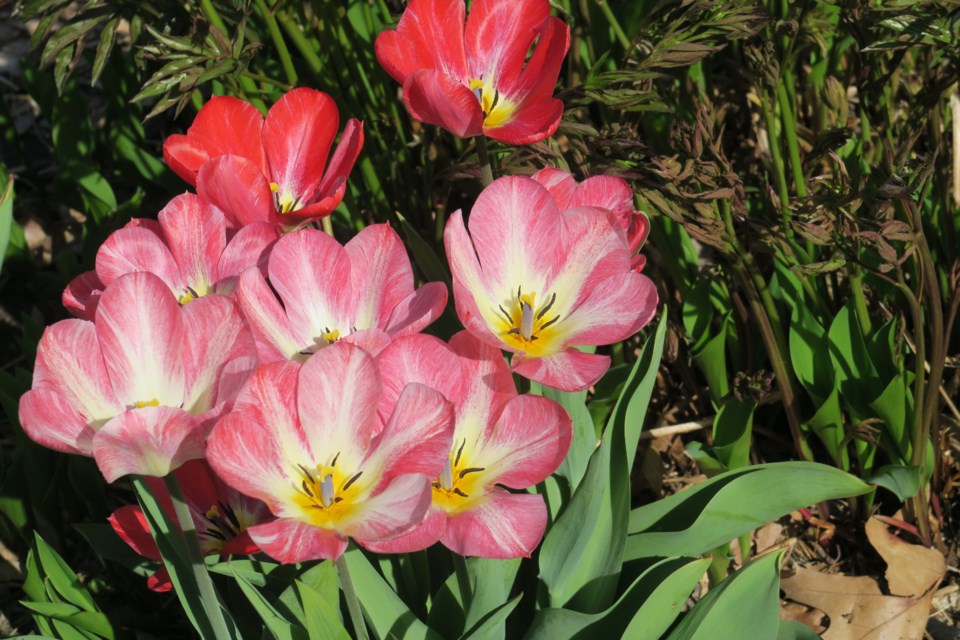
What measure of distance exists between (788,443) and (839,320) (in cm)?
38

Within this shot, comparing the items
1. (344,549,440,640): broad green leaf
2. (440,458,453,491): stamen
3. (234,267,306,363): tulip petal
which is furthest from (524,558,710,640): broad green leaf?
(234,267,306,363): tulip petal

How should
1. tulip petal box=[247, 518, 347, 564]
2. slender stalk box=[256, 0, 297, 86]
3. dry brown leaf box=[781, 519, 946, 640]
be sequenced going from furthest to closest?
dry brown leaf box=[781, 519, 946, 640], slender stalk box=[256, 0, 297, 86], tulip petal box=[247, 518, 347, 564]

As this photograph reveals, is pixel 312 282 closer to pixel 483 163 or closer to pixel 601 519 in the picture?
pixel 483 163

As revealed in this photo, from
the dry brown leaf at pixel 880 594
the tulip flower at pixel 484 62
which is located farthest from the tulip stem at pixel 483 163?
the dry brown leaf at pixel 880 594

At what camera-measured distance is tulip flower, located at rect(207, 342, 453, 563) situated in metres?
0.96

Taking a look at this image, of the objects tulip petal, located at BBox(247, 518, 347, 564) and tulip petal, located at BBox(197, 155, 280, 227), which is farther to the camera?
tulip petal, located at BBox(197, 155, 280, 227)

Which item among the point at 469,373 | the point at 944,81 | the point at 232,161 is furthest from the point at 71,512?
the point at 944,81

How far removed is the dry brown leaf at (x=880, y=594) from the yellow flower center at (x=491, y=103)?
3.43 ft

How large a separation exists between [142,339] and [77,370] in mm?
70

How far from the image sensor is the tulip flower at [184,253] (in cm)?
124

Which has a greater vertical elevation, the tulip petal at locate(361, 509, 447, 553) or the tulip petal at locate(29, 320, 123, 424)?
the tulip petal at locate(29, 320, 123, 424)

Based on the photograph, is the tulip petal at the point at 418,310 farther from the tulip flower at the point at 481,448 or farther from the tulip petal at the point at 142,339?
A: the tulip petal at the point at 142,339

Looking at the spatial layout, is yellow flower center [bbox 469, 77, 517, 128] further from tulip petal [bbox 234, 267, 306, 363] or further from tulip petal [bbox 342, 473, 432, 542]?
tulip petal [bbox 342, 473, 432, 542]

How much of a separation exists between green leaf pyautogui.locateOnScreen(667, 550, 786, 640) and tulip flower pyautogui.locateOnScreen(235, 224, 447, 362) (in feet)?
1.63
